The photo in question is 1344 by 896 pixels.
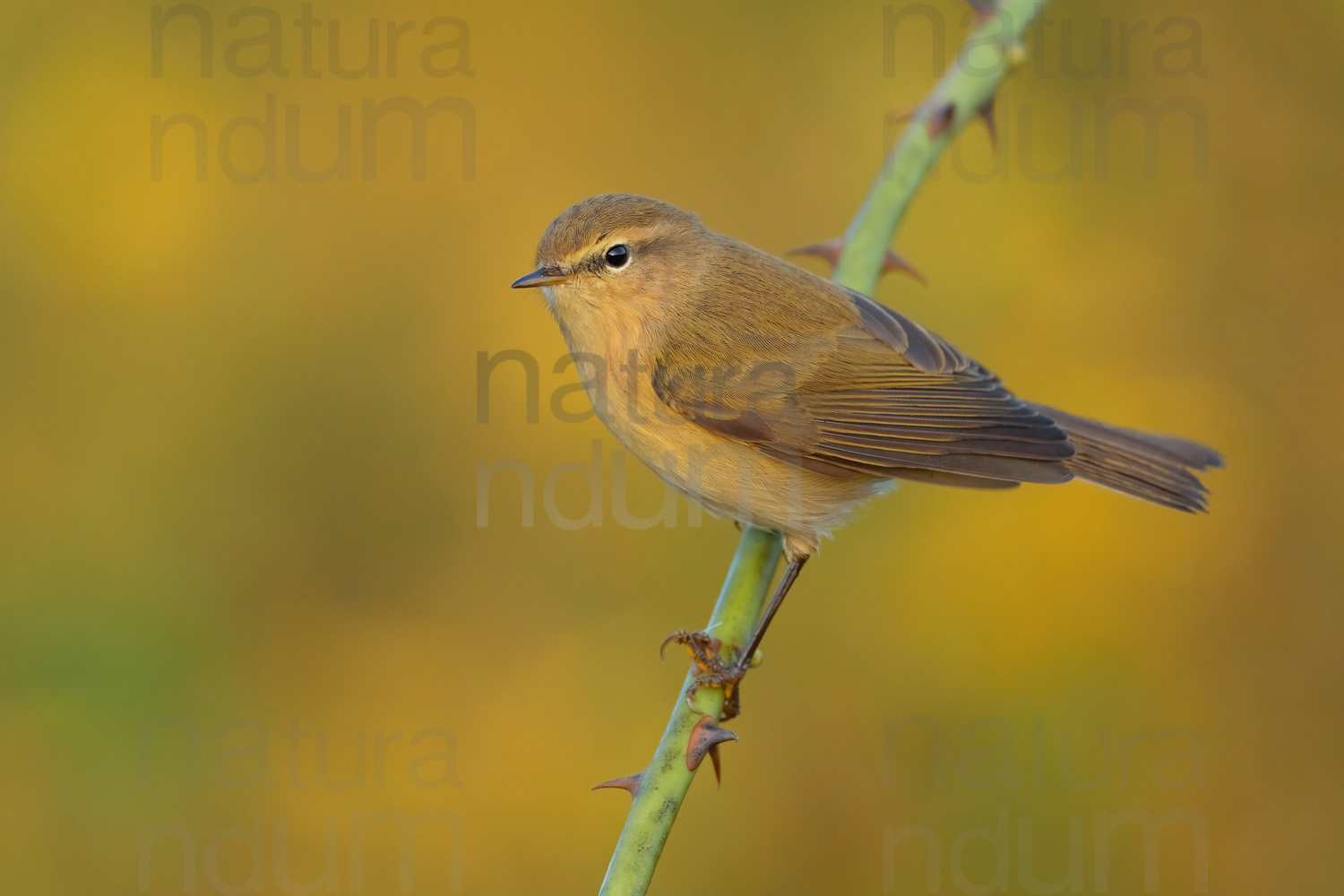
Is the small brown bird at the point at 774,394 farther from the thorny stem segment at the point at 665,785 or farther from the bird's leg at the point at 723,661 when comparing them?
the thorny stem segment at the point at 665,785

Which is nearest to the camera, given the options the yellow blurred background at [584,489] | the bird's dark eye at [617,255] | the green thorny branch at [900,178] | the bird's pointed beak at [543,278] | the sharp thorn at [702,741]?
the sharp thorn at [702,741]

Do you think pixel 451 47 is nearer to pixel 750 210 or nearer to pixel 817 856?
pixel 750 210

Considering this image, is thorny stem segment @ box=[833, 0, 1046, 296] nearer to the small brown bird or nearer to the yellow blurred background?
the small brown bird

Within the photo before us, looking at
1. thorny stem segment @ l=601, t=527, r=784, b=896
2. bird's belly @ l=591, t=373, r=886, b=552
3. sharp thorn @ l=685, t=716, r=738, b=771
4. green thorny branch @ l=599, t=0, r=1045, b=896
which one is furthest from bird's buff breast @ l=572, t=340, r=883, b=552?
sharp thorn @ l=685, t=716, r=738, b=771

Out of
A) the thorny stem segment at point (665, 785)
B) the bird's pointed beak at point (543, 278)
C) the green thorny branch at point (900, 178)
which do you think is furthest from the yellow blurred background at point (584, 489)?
the thorny stem segment at point (665, 785)

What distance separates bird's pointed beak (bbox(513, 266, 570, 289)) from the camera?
3.15 m

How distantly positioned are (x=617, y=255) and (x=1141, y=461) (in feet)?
5.48

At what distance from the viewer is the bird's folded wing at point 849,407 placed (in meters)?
3.16

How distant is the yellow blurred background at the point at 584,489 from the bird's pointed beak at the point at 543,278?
1.11 metres

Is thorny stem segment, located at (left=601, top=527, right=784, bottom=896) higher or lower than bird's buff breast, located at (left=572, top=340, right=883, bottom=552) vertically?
lower

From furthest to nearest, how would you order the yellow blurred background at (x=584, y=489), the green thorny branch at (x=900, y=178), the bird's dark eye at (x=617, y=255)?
1. the yellow blurred background at (x=584, y=489)
2. the bird's dark eye at (x=617, y=255)
3. the green thorny branch at (x=900, y=178)

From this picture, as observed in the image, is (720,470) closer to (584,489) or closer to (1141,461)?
(1141,461)

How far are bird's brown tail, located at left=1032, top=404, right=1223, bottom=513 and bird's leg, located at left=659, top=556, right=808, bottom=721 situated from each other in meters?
0.96

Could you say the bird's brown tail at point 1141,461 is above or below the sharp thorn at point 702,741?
above
